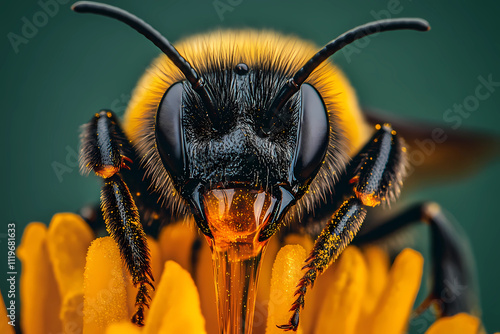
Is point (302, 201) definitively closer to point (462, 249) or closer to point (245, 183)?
point (245, 183)

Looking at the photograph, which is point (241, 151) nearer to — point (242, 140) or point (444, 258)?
point (242, 140)

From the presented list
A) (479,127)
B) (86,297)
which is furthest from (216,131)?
(479,127)

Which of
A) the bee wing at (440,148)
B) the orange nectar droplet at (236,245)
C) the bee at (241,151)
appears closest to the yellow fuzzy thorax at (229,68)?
the bee at (241,151)

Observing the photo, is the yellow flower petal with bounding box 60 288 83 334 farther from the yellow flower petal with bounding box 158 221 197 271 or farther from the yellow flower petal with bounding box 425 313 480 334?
the yellow flower petal with bounding box 425 313 480 334

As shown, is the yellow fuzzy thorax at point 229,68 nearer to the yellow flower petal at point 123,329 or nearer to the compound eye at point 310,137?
the compound eye at point 310,137

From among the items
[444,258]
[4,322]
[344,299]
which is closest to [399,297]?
[344,299]
